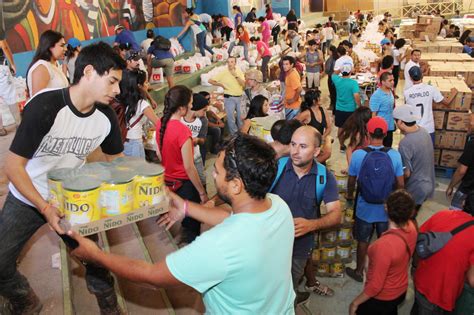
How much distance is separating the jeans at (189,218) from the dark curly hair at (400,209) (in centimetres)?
177

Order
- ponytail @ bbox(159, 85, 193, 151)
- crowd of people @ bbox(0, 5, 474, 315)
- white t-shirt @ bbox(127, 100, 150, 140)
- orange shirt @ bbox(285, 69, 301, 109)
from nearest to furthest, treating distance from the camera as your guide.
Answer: crowd of people @ bbox(0, 5, 474, 315), ponytail @ bbox(159, 85, 193, 151), white t-shirt @ bbox(127, 100, 150, 140), orange shirt @ bbox(285, 69, 301, 109)

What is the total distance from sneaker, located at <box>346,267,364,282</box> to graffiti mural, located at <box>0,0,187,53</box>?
24.2 ft

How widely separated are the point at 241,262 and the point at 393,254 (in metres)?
1.71

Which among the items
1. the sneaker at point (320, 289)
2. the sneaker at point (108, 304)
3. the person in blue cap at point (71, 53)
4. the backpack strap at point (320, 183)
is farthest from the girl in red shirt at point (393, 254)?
the person in blue cap at point (71, 53)

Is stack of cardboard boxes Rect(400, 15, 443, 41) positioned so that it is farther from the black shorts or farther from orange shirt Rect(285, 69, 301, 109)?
orange shirt Rect(285, 69, 301, 109)

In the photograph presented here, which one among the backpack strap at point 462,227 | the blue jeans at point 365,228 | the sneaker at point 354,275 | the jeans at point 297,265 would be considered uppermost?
the backpack strap at point 462,227

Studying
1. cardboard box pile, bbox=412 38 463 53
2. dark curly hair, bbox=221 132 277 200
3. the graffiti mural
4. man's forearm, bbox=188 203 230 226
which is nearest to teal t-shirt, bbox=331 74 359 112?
cardboard box pile, bbox=412 38 463 53

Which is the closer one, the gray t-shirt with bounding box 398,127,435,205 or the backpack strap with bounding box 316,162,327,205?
the backpack strap with bounding box 316,162,327,205

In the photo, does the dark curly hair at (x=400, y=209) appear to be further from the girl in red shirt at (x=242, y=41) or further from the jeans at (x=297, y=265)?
the girl in red shirt at (x=242, y=41)

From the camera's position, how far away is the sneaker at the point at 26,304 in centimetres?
262

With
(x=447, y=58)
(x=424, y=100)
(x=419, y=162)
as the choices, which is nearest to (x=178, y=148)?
(x=419, y=162)

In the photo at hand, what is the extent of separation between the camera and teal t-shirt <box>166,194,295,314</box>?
1.56 metres

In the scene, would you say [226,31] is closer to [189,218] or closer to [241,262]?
[189,218]

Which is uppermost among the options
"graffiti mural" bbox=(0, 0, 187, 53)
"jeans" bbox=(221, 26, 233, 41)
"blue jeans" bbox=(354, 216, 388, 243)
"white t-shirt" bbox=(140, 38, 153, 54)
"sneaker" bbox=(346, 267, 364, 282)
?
"graffiti mural" bbox=(0, 0, 187, 53)
